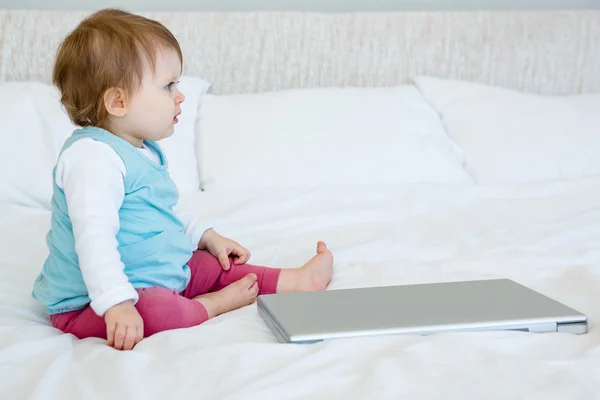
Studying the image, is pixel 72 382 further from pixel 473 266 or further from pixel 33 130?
pixel 33 130

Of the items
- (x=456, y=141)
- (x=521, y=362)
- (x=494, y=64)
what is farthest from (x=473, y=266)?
(x=494, y=64)

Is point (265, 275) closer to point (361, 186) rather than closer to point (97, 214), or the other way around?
point (97, 214)

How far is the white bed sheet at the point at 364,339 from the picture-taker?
2.48 ft

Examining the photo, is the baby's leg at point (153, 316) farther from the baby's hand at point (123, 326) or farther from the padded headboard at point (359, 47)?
the padded headboard at point (359, 47)

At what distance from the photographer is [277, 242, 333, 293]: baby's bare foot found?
3.83 ft

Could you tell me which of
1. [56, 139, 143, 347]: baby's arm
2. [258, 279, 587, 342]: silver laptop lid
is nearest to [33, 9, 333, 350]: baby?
[56, 139, 143, 347]: baby's arm

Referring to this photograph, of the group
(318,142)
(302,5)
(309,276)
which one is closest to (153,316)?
(309,276)

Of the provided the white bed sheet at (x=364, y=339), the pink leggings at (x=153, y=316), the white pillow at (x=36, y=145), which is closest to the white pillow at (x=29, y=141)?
the white pillow at (x=36, y=145)

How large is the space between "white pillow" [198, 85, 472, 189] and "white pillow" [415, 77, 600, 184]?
7 centimetres

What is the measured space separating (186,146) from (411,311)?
103 cm

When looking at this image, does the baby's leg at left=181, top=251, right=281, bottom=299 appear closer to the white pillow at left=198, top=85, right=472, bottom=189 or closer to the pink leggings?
the pink leggings

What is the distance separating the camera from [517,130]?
1971mm

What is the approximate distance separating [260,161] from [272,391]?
109 cm

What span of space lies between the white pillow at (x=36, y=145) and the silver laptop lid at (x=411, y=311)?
82 centimetres
